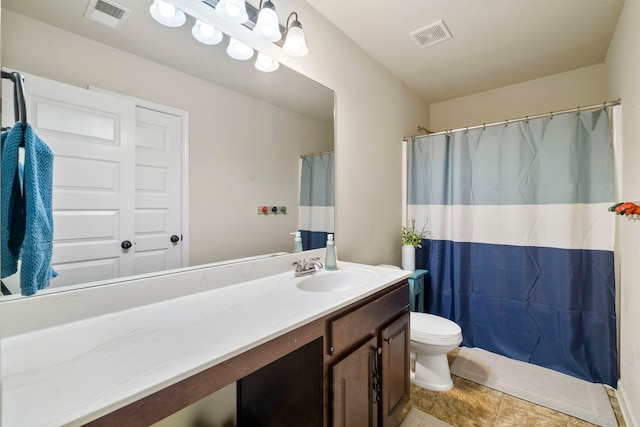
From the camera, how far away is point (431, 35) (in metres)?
1.92

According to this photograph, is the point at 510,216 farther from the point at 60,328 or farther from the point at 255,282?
the point at 60,328

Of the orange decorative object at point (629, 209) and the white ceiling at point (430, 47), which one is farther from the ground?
the white ceiling at point (430, 47)

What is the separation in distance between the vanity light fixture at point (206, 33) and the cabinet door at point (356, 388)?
1428 millimetres

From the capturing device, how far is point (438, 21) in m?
1.78

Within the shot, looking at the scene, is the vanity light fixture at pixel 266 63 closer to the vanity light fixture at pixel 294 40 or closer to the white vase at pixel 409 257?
the vanity light fixture at pixel 294 40

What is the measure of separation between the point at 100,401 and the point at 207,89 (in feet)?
3.67

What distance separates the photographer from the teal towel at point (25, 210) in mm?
658

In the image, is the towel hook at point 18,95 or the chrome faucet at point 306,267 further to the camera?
the chrome faucet at point 306,267

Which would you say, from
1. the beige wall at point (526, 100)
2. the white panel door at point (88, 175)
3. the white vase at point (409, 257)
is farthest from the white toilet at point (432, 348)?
the beige wall at point (526, 100)

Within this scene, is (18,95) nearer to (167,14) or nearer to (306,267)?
(167,14)

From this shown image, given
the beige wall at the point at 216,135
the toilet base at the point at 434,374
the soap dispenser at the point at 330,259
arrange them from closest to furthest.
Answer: the beige wall at the point at 216,135, the soap dispenser at the point at 330,259, the toilet base at the point at 434,374

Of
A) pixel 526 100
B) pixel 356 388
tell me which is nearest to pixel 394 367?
pixel 356 388

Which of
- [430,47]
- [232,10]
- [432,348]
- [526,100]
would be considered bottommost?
[432,348]

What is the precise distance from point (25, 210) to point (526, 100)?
3401 mm
